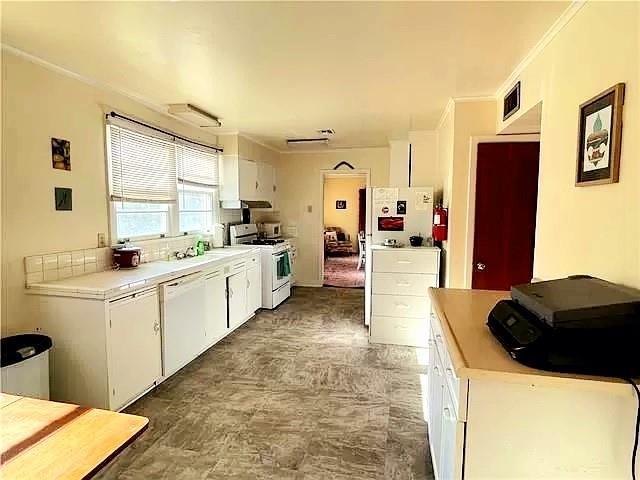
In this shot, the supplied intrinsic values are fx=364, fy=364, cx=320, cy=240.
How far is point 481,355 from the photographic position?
1.22m

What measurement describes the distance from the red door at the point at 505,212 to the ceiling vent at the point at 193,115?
2.75 m

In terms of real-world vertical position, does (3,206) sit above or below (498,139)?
below

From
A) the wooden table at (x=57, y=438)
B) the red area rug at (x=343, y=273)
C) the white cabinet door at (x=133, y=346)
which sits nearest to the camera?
the wooden table at (x=57, y=438)

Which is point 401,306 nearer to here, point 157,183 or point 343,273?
point 157,183

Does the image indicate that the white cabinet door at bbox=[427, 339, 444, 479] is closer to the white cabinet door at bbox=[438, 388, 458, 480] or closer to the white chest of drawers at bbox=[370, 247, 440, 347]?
the white cabinet door at bbox=[438, 388, 458, 480]

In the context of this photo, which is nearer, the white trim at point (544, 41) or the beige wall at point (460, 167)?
the white trim at point (544, 41)

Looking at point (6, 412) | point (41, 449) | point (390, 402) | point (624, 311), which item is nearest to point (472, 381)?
point (624, 311)

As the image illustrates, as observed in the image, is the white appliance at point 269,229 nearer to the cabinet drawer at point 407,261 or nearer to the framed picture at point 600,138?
the cabinet drawer at point 407,261

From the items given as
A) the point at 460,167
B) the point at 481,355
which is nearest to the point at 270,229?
the point at 460,167

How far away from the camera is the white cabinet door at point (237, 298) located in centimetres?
414

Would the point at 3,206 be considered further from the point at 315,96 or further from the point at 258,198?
the point at 258,198

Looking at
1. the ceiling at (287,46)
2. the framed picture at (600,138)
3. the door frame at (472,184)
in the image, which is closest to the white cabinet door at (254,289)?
the ceiling at (287,46)

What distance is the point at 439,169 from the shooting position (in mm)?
4543

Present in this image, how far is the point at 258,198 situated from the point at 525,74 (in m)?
3.83
